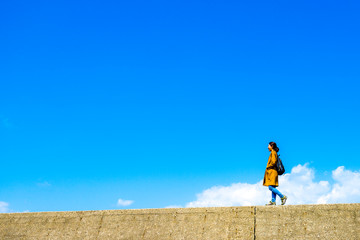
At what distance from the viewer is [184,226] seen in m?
8.01

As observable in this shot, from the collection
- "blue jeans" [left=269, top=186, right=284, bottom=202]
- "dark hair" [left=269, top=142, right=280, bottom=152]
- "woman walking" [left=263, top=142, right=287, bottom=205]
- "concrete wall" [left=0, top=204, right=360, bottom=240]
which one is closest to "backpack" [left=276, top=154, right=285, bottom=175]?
"woman walking" [left=263, top=142, right=287, bottom=205]

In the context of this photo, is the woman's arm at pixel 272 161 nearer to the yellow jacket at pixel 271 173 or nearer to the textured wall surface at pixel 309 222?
the yellow jacket at pixel 271 173

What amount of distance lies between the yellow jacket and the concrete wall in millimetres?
1391

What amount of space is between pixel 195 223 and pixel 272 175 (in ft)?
7.43

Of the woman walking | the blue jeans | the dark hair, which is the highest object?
the dark hair

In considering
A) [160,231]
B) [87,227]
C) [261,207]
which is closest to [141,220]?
[160,231]

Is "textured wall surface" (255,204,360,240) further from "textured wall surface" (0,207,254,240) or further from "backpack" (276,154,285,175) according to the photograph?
"backpack" (276,154,285,175)

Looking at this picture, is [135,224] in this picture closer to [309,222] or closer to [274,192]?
[274,192]

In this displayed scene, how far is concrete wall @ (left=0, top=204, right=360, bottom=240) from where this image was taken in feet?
22.9

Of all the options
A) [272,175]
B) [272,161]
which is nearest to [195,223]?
[272,175]

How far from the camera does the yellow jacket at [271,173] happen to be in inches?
350

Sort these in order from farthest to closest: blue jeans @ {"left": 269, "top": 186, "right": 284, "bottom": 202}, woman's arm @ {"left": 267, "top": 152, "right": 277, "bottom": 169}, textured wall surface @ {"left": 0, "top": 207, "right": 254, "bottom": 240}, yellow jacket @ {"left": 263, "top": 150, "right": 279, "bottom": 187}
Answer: woman's arm @ {"left": 267, "top": 152, "right": 277, "bottom": 169}
yellow jacket @ {"left": 263, "top": 150, "right": 279, "bottom": 187}
blue jeans @ {"left": 269, "top": 186, "right": 284, "bottom": 202}
textured wall surface @ {"left": 0, "top": 207, "right": 254, "bottom": 240}

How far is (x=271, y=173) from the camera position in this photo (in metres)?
8.97

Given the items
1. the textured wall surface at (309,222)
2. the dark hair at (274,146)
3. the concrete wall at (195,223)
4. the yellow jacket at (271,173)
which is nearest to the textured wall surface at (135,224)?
the concrete wall at (195,223)
